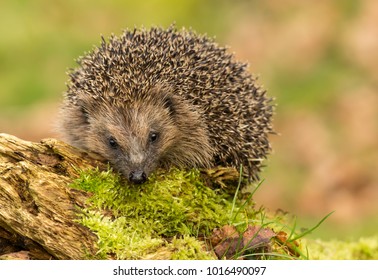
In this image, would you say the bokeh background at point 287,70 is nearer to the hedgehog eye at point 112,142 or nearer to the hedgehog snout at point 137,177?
the hedgehog eye at point 112,142

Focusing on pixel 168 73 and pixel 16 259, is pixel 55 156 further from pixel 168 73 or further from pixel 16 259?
pixel 168 73

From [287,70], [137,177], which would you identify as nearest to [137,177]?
[137,177]

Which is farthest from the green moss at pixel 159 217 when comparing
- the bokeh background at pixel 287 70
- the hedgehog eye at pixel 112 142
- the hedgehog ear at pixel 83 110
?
the bokeh background at pixel 287 70

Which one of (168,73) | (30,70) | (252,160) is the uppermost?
(30,70)

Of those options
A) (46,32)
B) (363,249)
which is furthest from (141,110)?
(46,32)

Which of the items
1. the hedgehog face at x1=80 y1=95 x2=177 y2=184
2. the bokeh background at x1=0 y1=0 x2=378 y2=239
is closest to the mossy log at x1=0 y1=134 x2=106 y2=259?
the hedgehog face at x1=80 y1=95 x2=177 y2=184

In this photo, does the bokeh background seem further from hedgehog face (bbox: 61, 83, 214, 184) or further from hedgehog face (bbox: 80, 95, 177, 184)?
hedgehog face (bbox: 80, 95, 177, 184)
